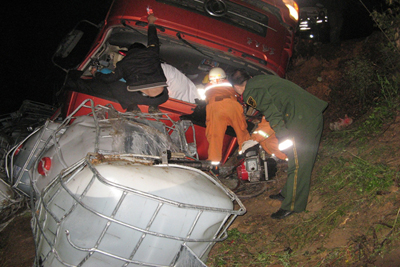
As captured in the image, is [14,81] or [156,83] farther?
[14,81]

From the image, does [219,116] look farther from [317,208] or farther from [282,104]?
[317,208]

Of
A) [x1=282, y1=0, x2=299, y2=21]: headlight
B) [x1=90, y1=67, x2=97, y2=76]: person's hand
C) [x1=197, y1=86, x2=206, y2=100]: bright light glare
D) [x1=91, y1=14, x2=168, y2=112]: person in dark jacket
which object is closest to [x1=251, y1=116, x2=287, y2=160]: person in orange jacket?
[x1=197, y1=86, x2=206, y2=100]: bright light glare

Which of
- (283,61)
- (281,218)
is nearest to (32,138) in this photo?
(281,218)

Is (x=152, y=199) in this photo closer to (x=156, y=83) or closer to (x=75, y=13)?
(x=156, y=83)

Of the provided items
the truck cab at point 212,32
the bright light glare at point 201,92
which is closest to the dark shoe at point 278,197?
the truck cab at point 212,32

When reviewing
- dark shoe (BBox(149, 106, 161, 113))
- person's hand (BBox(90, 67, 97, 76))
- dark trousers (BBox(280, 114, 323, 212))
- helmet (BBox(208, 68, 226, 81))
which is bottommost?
dark trousers (BBox(280, 114, 323, 212))

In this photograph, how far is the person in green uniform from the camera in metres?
2.46

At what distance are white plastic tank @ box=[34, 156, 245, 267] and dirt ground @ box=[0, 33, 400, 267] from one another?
2.74ft

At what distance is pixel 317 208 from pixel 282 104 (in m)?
1.08

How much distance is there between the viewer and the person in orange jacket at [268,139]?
3160 millimetres

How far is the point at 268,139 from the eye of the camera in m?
3.20

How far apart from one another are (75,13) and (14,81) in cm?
262

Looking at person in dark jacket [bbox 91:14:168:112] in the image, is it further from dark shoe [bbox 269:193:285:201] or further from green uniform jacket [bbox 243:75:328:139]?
dark shoe [bbox 269:193:285:201]

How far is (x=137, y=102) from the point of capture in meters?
3.06
